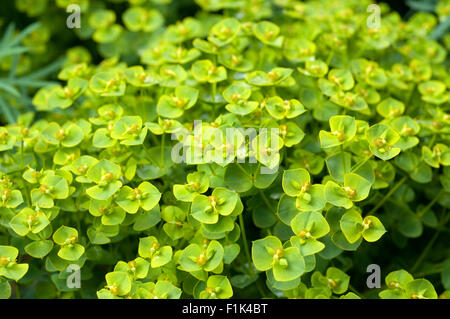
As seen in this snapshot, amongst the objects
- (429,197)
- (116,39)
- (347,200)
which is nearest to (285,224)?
(347,200)

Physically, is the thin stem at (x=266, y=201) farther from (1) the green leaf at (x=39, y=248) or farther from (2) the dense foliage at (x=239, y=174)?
(1) the green leaf at (x=39, y=248)

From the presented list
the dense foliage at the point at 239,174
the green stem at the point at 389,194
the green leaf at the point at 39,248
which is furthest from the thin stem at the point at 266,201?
the green leaf at the point at 39,248

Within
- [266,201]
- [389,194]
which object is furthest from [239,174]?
[389,194]

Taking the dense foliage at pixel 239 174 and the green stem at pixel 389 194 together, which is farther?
the green stem at pixel 389 194

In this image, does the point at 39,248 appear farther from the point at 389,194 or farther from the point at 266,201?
the point at 389,194

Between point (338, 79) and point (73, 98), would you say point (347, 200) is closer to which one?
point (338, 79)

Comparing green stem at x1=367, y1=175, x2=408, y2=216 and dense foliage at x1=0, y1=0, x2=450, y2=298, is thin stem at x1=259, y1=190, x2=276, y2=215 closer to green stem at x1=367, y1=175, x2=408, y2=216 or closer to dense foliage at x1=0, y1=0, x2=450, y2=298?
dense foliage at x1=0, y1=0, x2=450, y2=298

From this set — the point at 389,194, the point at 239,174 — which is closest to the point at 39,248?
the point at 239,174

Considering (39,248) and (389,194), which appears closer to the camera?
(39,248)
